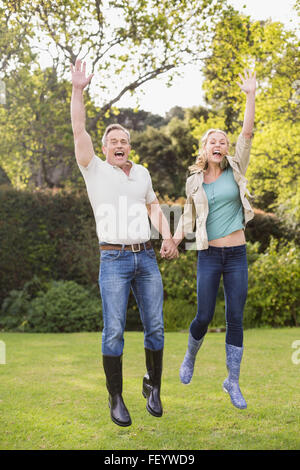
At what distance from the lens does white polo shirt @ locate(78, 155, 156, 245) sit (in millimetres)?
3867

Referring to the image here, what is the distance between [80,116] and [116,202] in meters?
0.67

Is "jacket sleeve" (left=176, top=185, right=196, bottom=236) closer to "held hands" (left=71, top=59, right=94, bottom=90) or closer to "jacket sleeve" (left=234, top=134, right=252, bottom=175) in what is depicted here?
"jacket sleeve" (left=234, top=134, right=252, bottom=175)

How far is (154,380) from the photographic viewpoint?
4.18 metres

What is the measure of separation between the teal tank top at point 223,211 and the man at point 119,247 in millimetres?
573

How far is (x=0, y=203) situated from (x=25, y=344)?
4031mm

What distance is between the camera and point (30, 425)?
14.2 feet

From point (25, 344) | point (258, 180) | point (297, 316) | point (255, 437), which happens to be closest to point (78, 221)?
point (25, 344)

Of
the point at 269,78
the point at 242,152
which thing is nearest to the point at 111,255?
the point at 242,152

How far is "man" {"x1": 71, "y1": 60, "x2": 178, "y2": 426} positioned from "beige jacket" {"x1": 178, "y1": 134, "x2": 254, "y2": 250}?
45 centimetres

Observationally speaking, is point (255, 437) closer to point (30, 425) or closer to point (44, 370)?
point (30, 425)

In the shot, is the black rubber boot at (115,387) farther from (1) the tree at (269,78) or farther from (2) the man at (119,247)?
(1) the tree at (269,78)

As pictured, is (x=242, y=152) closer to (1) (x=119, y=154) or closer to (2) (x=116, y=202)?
(1) (x=119, y=154)

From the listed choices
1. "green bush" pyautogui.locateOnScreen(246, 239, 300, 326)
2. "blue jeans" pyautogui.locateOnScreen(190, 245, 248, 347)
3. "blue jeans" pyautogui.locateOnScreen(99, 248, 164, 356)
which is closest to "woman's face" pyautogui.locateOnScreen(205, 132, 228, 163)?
"blue jeans" pyautogui.locateOnScreen(190, 245, 248, 347)

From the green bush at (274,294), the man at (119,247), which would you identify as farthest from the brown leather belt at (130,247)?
the green bush at (274,294)
